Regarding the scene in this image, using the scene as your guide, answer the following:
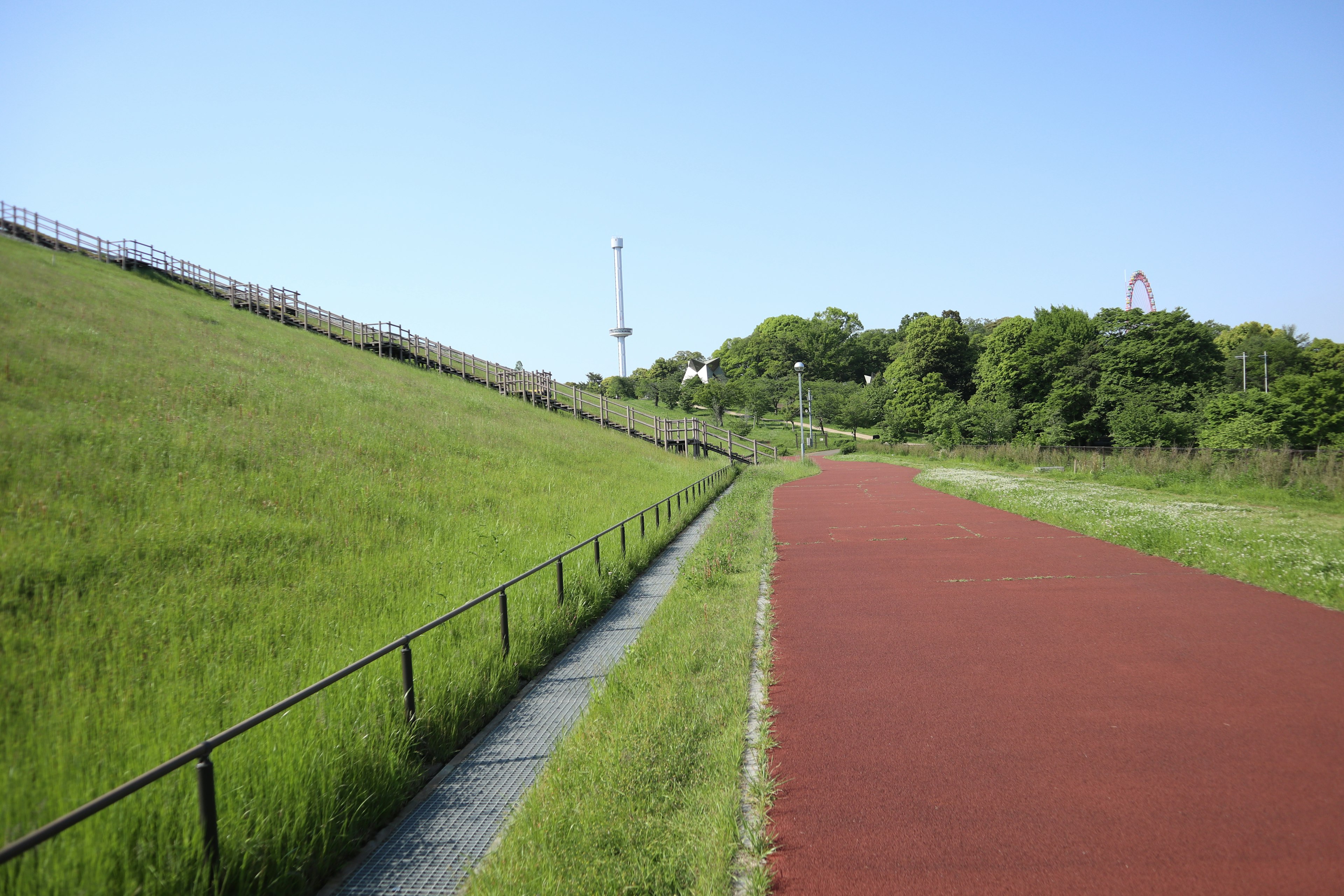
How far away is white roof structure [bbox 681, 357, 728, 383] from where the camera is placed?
395ft

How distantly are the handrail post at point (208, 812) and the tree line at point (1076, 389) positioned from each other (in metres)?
32.6

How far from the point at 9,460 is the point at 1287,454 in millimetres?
29858

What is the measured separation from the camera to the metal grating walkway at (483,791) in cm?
393

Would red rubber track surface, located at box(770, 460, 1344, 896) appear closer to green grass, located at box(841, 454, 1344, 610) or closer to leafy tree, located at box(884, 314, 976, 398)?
green grass, located at box(841, 454, 1344, 610)

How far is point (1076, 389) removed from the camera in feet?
201

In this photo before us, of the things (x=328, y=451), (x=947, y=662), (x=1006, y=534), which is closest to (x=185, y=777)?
(x=947, y=662)

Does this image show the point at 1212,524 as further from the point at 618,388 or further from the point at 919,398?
the point at 618,388

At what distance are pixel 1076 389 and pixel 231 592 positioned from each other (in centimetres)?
6785

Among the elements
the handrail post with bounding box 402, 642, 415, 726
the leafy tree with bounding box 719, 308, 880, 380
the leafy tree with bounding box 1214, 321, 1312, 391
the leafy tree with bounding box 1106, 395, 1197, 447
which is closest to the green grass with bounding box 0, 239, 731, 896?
the handrail post with bounding box 402, 642, 415, 726

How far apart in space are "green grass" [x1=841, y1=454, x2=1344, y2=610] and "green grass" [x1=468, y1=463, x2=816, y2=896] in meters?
8.47

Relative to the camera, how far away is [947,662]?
7191 millimetres

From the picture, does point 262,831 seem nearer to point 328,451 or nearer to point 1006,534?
point 328,451

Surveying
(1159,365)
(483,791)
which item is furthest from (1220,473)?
(1159,365)

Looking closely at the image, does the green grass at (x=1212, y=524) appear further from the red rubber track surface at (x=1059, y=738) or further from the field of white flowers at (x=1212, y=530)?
the red rubber track surface at (x=1059, y=738)
